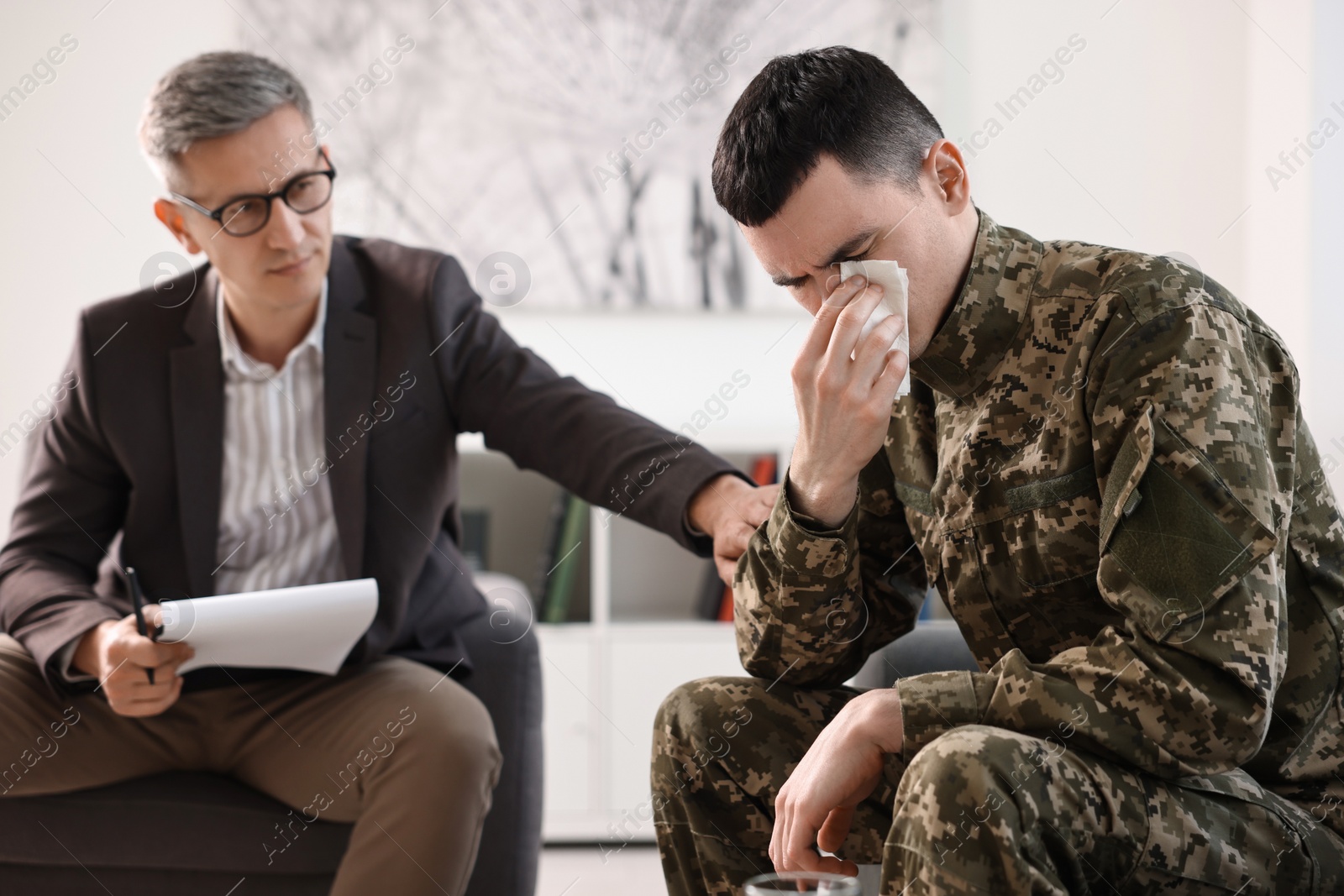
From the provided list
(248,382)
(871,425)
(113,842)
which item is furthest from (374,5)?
(871,425)

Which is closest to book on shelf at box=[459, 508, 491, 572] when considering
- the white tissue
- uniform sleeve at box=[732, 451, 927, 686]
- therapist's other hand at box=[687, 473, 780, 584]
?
therapist's other hand at box=[687, 473, 780, 584]

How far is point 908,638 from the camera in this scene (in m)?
1.37

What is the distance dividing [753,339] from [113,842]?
1953 mm

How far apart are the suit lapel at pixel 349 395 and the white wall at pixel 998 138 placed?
5.17 ft

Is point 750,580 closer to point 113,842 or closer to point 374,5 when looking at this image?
point 113,842

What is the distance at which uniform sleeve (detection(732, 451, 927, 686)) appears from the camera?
1.08 meters

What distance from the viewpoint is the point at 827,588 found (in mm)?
1095

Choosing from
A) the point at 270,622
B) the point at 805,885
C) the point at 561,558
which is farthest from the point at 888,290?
the point at 561,558

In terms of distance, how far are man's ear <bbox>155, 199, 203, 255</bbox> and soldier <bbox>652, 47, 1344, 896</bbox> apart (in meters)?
0.95

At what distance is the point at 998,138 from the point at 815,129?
211 centimetres

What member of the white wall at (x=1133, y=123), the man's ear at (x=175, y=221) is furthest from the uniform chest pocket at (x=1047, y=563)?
the white wall at (x=1133, y=123)

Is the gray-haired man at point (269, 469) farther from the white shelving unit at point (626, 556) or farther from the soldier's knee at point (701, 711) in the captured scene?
the white shelving unit at point (626, 556)

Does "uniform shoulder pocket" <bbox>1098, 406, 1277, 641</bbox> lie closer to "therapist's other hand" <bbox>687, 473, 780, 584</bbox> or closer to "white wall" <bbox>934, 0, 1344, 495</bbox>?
"therapist's other hand" <bbox>687, 473, 780, 584</bbox>

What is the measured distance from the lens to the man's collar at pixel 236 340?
169 cm
